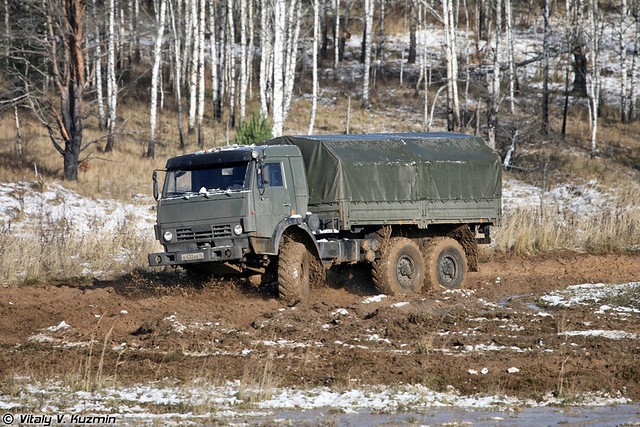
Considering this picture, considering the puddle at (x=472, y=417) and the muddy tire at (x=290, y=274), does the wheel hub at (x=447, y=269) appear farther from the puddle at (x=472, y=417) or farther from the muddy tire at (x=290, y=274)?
the puddle at (x=472, y=417)

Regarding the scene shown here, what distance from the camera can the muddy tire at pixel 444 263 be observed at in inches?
679

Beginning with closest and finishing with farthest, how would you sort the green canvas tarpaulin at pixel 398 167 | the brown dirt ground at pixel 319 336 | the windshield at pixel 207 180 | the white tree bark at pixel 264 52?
the brown dirt ground at pixel 319 336 → the windshield at pixel 207 180 → the green canvas tarpaulin at pixel 398 167 → the white tree bark at pixel 264 52

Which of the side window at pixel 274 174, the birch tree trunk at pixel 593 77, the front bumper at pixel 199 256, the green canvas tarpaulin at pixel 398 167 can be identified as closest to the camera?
the front bumper at pixel 199 256

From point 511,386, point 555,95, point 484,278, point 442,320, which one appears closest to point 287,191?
point 442,320

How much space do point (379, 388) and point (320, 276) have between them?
6468 millimetres

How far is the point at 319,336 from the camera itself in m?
12.2

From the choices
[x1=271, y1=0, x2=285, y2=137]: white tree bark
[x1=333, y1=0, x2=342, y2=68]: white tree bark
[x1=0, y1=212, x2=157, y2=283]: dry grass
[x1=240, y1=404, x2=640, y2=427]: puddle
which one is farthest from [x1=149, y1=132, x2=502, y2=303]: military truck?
[x1=333, y1=0, x2=342, y2=68]: white tree bark

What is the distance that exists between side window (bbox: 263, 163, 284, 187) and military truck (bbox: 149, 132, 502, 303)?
2cm

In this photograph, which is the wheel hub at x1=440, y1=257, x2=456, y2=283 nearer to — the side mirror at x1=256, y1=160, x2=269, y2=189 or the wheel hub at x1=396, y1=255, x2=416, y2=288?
the wheel hub at x1=396, y1=255, x2=416, y2=288

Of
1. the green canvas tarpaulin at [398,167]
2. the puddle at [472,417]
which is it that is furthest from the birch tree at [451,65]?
the puddle at [472,417]

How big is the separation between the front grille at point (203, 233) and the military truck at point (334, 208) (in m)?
0.02

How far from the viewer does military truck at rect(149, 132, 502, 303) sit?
1454 cm

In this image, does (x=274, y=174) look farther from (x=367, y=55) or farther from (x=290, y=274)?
A: (x=367, y=55)

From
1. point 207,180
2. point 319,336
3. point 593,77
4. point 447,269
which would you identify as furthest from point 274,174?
point 593,77
